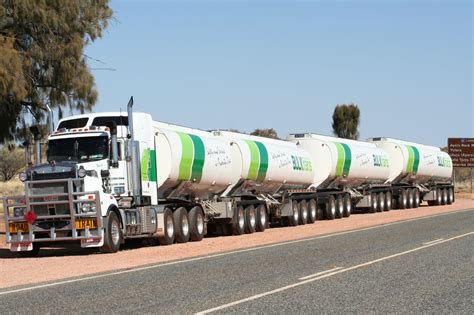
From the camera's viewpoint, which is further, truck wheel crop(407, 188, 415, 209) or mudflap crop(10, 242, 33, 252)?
truck wheel crop(407, 188, 415, 209)

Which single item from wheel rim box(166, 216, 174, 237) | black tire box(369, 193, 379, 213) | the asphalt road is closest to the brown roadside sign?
black tire box(369, 193, 379, 213)

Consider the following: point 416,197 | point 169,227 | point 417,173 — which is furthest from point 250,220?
point 416,197

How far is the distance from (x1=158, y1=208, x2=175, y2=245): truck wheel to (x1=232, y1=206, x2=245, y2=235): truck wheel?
16.2ft

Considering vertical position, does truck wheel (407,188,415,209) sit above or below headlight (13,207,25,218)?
below

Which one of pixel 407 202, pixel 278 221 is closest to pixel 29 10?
pixel 278 221

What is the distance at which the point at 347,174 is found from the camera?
136ft

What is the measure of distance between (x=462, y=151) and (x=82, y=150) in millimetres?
53262

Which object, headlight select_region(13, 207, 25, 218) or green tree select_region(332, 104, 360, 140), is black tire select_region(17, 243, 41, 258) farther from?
green tree select_region(332, 104, 360, 140)

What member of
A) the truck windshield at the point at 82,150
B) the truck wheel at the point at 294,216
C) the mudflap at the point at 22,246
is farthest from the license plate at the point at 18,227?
the truck wheel at the point at 294,216

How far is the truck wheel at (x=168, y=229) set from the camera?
23.8 m

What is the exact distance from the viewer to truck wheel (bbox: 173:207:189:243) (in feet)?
80.4

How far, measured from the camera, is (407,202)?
168 feet

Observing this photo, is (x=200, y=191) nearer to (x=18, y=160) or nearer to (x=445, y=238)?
(x=445, y=238)

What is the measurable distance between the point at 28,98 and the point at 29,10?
12.1ft
